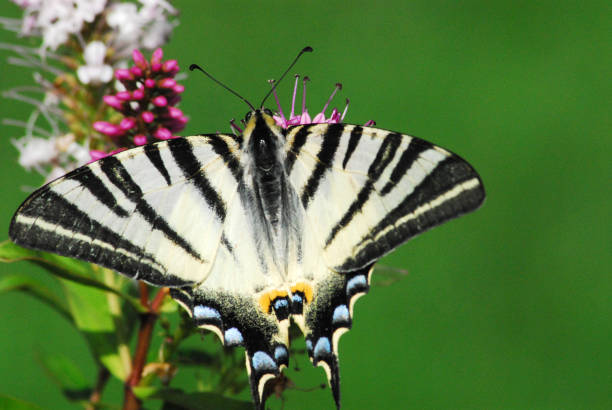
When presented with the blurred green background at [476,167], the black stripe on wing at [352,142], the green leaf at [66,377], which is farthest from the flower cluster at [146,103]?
the blurred green background at [476,167]

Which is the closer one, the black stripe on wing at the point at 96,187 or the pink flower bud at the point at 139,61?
the black stripe on wing at the point at 96,187

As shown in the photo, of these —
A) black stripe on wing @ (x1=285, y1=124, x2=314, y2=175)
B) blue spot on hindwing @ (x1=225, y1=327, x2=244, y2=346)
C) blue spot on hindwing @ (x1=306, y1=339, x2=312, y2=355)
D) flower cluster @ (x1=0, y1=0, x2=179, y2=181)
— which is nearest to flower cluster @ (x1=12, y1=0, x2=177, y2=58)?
flower cluster @ (x1=0, y1=0, x2=179, y2=181)

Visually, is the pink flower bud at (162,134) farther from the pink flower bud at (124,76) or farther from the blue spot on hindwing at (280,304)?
the blue spot on hindwing at (280,304)

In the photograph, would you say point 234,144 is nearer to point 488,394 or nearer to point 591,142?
point 488,394

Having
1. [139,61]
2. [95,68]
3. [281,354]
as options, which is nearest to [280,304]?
[281,354]

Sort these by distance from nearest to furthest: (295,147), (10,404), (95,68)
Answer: (10,404) → (295,147) → (95,68)

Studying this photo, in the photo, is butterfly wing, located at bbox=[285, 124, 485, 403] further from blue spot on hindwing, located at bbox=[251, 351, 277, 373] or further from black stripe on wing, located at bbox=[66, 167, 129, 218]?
black stripe on wing, located at bbox=[66, 167, 129, 218]

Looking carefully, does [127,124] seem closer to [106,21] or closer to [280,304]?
[106,21]
